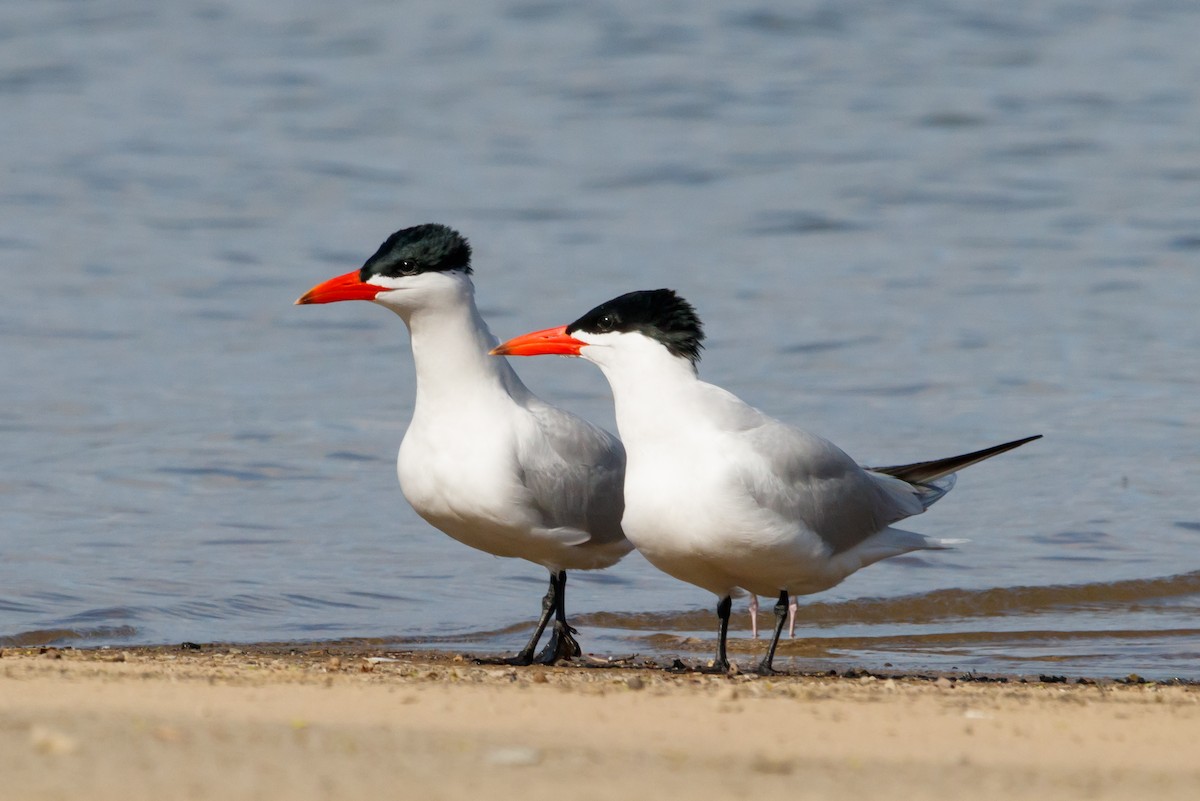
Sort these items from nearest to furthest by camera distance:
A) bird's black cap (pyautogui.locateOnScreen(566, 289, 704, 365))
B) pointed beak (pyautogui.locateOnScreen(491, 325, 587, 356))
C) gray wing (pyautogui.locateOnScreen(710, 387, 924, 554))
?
gray wing (pyautogui.locateOnScreen(710, 387, 924, 554)) < bird's black cap (pyautogui.locateOnScreen(566, 289, 704, 365)) < pointed beak (pyautogui.locateOnScreen(491, 325, 587, 356))

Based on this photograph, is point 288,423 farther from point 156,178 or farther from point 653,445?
point 156,178

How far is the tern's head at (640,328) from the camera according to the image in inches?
241

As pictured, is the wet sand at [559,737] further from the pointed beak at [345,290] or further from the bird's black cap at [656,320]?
the pointed beak at [345,290]

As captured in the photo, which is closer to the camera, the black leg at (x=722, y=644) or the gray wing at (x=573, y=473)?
the black leg at (x=722, y=644)

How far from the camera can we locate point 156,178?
56.0ft

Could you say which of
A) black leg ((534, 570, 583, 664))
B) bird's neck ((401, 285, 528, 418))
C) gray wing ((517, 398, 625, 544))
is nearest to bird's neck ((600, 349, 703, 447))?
gray wing ((517, 398, 625, 544))

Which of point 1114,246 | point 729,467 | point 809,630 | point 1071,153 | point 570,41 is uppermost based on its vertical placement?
point 570,41

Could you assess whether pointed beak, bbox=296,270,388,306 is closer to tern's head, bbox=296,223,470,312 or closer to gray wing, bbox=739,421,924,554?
tern's head, bbox=296,223,470,312

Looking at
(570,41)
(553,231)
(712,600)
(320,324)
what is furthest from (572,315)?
(570,41)

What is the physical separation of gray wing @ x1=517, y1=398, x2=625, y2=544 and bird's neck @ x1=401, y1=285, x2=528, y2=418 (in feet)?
0.66

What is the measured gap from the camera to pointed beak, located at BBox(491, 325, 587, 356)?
6270 mm

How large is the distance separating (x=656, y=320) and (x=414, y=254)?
98 cm

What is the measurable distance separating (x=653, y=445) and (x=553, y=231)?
9.73 m

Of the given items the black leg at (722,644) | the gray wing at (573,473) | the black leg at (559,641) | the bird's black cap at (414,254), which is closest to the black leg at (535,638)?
the black leg at (559,641)
